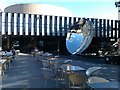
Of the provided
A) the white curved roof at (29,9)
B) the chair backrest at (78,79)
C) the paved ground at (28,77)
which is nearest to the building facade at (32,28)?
the white curved roof at (29,9)

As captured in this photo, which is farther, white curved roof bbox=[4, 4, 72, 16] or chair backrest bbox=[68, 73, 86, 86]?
white curved roof bbox=[4, 4, 72, 16]

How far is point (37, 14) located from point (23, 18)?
9.61ft

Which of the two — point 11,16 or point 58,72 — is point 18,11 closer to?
point 11,16

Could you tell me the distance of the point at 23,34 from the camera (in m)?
55.9

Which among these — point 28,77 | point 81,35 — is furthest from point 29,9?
point 81,35

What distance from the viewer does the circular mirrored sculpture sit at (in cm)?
1034

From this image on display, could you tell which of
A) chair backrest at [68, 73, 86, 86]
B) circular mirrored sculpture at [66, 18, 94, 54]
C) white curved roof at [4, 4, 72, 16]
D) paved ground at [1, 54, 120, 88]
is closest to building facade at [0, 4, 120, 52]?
white curved roof at [4, 4, 72, 16]

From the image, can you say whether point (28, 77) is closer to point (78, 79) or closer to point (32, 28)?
point (78, 79)

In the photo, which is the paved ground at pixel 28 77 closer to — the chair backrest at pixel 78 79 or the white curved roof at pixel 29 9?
the chair backrest at pixel 78 79

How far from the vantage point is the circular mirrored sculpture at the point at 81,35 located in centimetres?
1034

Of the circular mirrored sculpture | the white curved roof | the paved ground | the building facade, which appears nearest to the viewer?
the circular mirrored sculpture

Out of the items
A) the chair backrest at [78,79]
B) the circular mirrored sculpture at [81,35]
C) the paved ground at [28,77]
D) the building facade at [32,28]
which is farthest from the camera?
the building facade at [32,28]

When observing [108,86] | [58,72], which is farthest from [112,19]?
[108,86]

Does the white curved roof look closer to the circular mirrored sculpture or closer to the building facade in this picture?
the building facade
